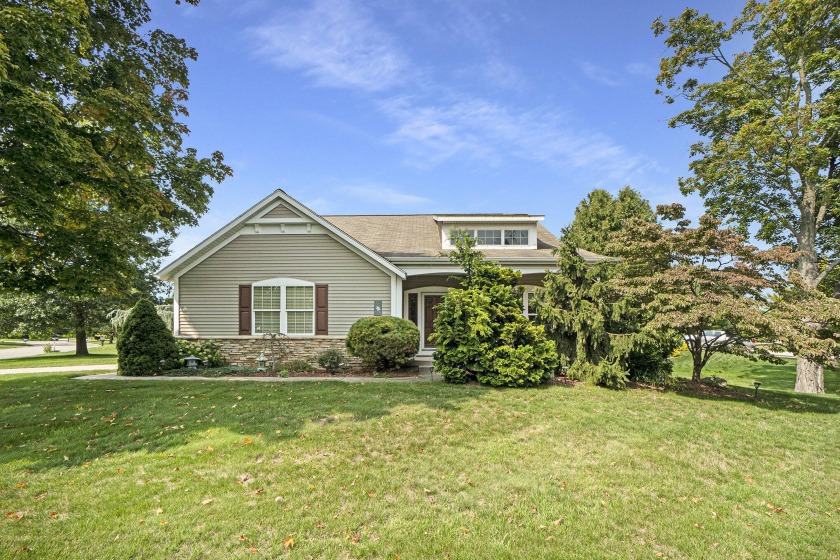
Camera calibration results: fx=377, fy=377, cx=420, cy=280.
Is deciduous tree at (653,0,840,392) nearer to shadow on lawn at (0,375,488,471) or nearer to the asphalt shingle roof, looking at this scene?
the asphalt shingle roof

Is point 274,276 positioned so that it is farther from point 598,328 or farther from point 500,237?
point 598,328

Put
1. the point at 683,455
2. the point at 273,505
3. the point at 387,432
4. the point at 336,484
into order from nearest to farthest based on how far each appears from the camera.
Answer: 1. the point at 273,505
2. the point at 336,484
3. the point at 683,455
4. the point at 387,432

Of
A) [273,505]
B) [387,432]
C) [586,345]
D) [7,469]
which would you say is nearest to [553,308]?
[586,345]

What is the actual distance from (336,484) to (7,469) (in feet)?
13.7

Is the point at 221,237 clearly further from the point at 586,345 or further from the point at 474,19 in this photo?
the point at 586,345

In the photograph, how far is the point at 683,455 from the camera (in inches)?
210

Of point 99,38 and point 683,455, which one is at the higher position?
point 99,38

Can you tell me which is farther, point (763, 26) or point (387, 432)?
point (763, 26)

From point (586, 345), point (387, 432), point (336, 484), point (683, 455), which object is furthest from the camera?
point (586, 345)

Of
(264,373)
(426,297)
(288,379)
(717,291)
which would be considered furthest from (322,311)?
(717,291)

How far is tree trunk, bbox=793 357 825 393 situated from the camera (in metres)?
12.3

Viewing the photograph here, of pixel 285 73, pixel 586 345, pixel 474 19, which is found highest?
pixel 474 19

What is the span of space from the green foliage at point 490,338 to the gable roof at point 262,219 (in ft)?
10.7

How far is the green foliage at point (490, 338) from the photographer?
9.02m
